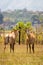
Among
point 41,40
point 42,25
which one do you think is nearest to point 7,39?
point 41,40

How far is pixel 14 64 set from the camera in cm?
1221

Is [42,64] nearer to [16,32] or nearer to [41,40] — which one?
[16,32]

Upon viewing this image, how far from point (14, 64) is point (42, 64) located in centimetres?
114

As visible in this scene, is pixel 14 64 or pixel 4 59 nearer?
pixel 14 64

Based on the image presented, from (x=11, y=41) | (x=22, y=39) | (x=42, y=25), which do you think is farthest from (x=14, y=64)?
(x=42, y=25)

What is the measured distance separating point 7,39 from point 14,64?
619 cm

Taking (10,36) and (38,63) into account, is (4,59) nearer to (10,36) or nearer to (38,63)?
(38,63)

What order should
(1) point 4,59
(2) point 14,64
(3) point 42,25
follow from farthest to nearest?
(3) point 42,25 → (1) point 4,59 → (2) point 14,64

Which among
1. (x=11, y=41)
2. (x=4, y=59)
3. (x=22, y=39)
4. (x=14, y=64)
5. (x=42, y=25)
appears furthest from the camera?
(x=42, y=25)

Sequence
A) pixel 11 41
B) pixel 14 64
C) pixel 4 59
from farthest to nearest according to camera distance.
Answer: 1. pixel 11 41
2. pixel 4 59
3. pixel 14 64

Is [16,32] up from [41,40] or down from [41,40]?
up

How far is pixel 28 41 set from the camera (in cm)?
1820

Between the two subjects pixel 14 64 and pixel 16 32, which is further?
pixel 16 32

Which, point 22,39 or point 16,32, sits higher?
point 16,32
